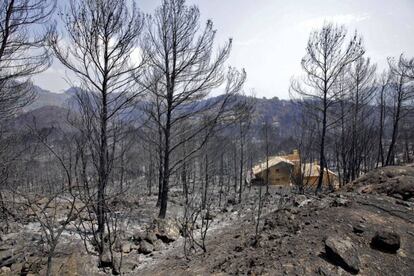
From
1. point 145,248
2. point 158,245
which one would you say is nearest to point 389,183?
point 158,245

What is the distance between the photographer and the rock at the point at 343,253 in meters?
4.66

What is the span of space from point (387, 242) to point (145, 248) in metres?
5.46

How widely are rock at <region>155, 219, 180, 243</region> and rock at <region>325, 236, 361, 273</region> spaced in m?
5.06

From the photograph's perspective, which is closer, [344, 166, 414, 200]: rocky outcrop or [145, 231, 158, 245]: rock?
[344, 166, 414, 200]: rocky outcrop

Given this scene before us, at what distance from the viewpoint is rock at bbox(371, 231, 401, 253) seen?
5.19m

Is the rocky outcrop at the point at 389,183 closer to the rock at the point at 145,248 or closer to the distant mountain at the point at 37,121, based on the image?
the rock at the point at 145,248

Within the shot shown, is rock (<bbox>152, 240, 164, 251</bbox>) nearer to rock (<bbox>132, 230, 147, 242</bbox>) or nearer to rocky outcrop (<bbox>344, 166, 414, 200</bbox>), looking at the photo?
rock (<bbox>132, 230, 147, 242</bbox>)

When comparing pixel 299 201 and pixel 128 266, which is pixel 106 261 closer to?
pixel 128 266

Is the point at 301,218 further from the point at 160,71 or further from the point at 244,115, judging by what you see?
the point at 160,71

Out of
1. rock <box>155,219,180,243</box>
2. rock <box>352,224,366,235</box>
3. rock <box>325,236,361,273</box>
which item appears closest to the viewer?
rock <box>325,236,361,273</box>

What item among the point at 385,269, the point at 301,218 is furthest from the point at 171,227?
the point at 385,269

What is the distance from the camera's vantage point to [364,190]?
30.1 ft

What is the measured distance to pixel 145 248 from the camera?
8.02 metres

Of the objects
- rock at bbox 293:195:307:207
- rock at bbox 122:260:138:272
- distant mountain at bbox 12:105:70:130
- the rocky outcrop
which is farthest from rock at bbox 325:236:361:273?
distant mountain at bbox 12:105:70:130
